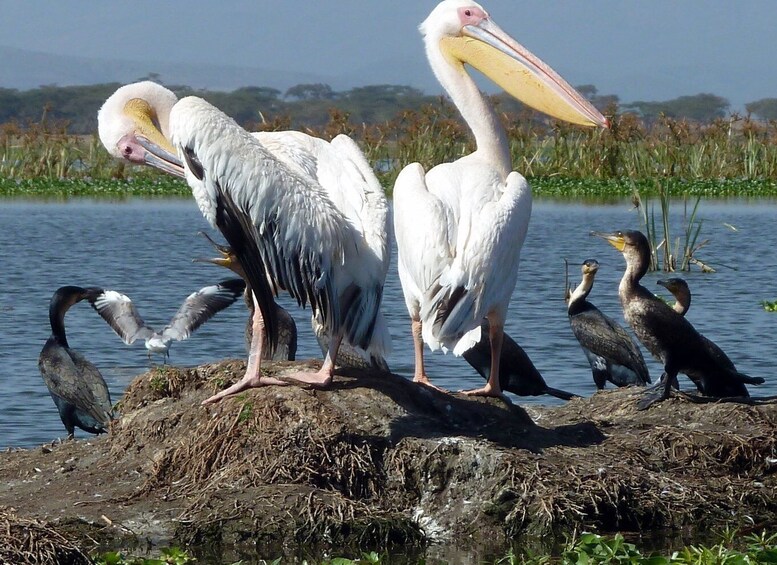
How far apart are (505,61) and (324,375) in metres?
1.94

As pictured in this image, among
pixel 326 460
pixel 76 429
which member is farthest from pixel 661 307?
pixel 76 429

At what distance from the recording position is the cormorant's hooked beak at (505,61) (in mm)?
6281

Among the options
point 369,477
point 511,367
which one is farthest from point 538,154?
point 369,477

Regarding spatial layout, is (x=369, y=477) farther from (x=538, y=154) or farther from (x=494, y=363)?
(x=538, y=154)

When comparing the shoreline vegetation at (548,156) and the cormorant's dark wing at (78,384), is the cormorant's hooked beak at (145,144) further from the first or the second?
the shoreline vegetation at (548,156)

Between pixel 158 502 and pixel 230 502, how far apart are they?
0.99 feet

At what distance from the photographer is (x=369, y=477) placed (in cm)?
492

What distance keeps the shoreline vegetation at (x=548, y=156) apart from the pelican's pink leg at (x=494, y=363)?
1430 cm

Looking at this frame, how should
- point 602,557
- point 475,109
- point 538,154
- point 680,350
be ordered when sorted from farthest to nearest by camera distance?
point 538,154 → point 475,109 → point 680,350 → point 602,557

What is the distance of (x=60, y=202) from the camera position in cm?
2156

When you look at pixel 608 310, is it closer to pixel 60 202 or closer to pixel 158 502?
pixel 158 502

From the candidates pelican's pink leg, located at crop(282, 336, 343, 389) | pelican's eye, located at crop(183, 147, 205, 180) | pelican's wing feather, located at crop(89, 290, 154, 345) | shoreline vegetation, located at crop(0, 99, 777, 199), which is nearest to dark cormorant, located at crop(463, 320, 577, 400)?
pelican's pink leg, located at crop(282, 336, 343, 389)

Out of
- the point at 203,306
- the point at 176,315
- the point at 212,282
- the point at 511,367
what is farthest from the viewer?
the point at 212,282

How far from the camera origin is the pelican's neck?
6.07 metres
